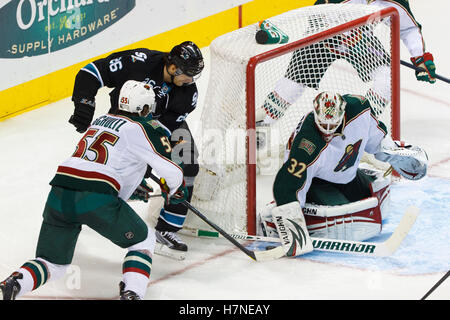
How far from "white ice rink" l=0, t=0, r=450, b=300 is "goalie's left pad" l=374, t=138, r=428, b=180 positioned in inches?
10.5

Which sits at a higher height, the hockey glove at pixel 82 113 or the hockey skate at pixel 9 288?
the hockey glove at pixel 82 113

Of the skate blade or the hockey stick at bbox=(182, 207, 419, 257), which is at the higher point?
the hockey stick at bbox=(182, 207, 419, 257)

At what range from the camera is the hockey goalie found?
13.7ft

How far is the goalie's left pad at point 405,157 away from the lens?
14.2 ft

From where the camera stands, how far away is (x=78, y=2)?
585 centimetres

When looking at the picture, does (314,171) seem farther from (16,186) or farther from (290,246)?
(16,186)

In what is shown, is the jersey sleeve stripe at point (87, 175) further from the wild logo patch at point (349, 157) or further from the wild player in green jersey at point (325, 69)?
the wild player in green jersey at point (325, 69)

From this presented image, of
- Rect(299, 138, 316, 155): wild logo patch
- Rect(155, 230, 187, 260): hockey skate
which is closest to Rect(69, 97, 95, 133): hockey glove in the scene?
Rect(155, 230, 187, 260): hockey skate

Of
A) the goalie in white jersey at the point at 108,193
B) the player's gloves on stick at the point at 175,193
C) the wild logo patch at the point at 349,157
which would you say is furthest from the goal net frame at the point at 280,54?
the goalie in white jersey at the point at 108,193

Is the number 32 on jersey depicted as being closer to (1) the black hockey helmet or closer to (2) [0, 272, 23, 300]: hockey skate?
(1) the black hockey helmet

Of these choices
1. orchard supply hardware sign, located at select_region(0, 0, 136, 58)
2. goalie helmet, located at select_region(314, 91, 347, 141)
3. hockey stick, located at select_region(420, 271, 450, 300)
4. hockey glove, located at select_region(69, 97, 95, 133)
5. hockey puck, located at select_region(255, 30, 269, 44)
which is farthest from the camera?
orchard supply hardware sign, located at select_region(0, 0, 136, 58)

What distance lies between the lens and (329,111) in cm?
409

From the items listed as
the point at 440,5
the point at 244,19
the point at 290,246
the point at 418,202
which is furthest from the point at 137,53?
the point at 440,5

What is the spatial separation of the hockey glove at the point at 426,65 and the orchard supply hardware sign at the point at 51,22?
1721 millimetres
